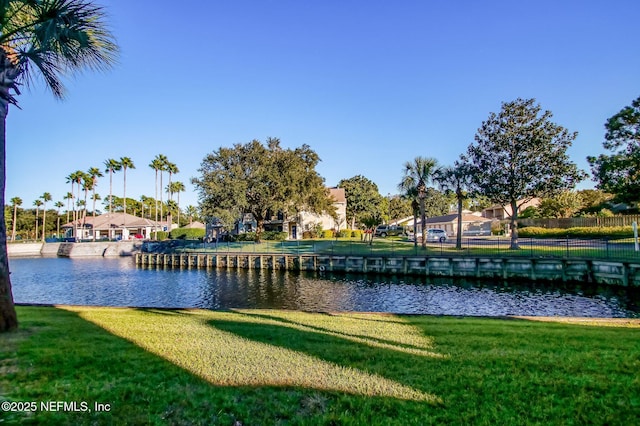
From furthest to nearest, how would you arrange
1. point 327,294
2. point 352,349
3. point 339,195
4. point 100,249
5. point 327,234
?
point 339,195, point 327,234, point 100,249, point 327,294, point 352,349

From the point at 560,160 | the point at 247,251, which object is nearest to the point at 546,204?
the point at 560,160

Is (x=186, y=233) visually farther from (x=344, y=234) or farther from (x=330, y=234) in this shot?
(x=344, y=234)

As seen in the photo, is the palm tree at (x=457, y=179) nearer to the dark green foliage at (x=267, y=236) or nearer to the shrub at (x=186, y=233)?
the dark green foliage at (x=267, y=236)

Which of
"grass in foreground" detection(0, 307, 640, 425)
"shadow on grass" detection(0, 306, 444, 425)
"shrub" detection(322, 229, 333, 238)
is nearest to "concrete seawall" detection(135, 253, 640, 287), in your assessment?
"grass in foreground" detection(0, 307, 640, 425)

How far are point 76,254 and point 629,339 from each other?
226 feet

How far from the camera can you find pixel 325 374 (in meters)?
5.36

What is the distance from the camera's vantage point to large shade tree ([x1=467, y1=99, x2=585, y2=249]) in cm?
3225

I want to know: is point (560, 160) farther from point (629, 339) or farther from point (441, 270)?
point (629, 339)

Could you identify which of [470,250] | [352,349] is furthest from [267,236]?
[352,349]

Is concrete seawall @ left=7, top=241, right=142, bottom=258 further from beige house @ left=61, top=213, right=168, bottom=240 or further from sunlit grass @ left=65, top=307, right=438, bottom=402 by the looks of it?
sunlit grass @ left=65, top=307, right=438, bottom=402

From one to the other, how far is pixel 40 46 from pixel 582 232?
167ft

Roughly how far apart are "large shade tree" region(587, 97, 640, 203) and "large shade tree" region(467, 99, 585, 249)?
3745mm

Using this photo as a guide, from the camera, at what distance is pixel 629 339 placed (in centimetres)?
734

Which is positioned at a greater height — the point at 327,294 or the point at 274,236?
the point at 274,236
